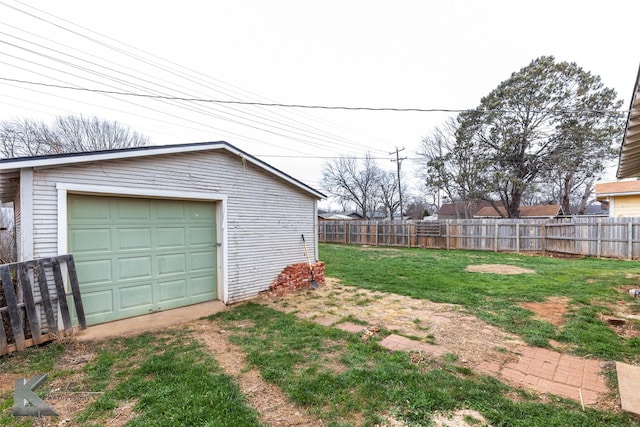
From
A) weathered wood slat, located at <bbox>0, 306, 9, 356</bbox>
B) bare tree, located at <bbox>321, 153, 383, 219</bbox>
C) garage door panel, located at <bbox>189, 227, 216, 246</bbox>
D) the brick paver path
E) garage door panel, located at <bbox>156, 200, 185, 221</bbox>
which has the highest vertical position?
bare tree, located at <bbox>321, 153, 383, 219</bbox>

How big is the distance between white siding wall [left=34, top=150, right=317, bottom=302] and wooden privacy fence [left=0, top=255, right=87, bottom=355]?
0.24 m

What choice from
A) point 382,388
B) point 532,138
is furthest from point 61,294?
point 532,138

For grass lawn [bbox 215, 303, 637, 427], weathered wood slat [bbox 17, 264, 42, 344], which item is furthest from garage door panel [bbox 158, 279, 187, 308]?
grass lawn [bbox 215, 303, 637, 427]

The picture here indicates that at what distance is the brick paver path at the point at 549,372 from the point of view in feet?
8.03

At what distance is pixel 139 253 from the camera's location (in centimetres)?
453

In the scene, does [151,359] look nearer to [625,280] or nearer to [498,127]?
[625,280]

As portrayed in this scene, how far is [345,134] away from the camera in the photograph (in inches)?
730

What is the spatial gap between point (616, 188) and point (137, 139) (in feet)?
88.3

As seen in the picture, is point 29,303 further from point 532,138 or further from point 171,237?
point 532,138

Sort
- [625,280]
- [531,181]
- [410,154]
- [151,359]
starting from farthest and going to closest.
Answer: [410,154] → [531,181] → [625,280] → [151,359]

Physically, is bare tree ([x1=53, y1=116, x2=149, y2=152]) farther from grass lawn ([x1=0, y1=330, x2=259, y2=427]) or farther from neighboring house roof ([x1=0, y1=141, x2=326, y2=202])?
grass lawn ([x1=0, y1=330, x2=259, y2=427])

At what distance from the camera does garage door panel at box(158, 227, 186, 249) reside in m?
4.78

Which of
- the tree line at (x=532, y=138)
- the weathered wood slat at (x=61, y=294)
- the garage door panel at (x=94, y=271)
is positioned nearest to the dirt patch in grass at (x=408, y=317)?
the garage door panel at (x=94, y=271)

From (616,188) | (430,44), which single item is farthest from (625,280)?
(616,188)
